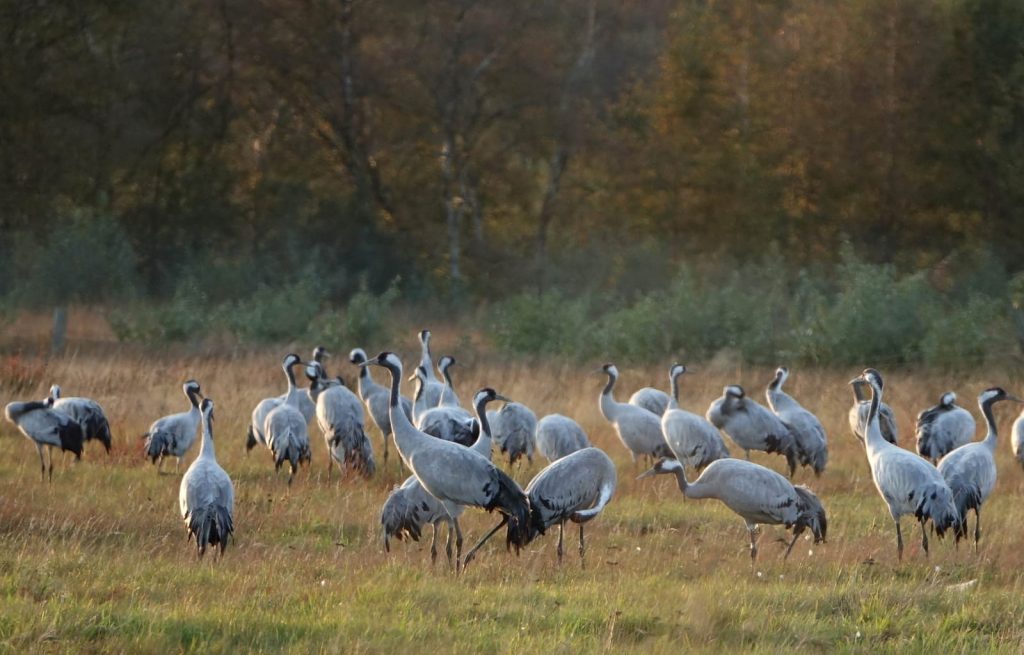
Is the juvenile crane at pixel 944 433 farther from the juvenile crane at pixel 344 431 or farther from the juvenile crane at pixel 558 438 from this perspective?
the juvenile crane at pixel 344 431

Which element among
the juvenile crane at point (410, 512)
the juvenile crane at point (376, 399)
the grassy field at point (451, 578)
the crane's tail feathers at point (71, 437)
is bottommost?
the grassy field at point (451, 578)

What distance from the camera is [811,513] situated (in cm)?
1015

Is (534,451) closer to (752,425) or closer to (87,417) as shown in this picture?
(752,425)

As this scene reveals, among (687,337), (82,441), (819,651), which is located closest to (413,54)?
(687,337)

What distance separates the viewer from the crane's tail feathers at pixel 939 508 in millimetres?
9891

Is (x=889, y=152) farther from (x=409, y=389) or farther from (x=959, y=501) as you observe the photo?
(x=959, y=501)

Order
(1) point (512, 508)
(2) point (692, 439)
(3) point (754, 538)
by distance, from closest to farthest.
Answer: (1) point (512, 508), (3) point (754, 538), (2) point (692, 439)

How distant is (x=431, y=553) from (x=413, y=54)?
2201 centimetres

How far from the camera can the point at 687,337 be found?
896 inches

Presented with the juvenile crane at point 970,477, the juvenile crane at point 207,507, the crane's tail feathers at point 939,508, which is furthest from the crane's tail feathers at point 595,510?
the juvenile crane at point 970,477

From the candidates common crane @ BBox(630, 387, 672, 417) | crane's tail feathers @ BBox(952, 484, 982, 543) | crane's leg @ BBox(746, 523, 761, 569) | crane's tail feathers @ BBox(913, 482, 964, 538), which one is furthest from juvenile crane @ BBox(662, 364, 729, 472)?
crane's tail feathers @ BBox(913, 482, 964, 538)

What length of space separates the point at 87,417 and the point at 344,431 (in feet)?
7.71

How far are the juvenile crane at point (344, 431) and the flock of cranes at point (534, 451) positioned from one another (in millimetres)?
13

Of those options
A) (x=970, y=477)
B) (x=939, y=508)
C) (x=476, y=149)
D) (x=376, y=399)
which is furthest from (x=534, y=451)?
(x=476, y=149)
